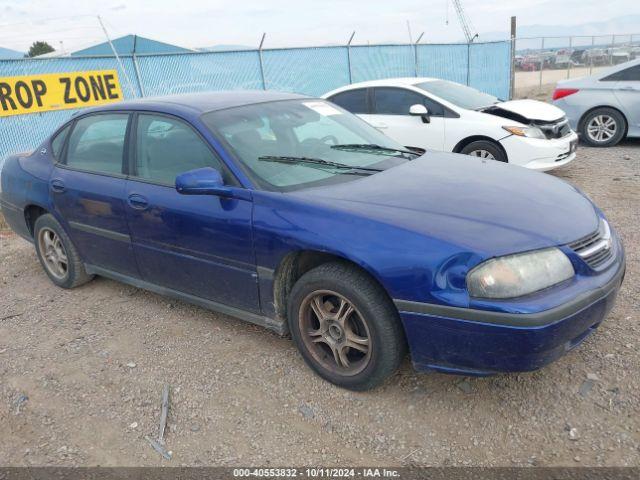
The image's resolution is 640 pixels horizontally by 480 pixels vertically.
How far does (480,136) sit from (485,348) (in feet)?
17.0

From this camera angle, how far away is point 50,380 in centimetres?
326

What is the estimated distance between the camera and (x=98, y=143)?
3990mm

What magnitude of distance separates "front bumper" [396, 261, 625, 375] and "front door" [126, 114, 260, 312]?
41.7 inches

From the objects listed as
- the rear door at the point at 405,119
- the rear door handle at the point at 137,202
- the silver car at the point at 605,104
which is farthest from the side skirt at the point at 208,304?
the silver car at the point at 605,104

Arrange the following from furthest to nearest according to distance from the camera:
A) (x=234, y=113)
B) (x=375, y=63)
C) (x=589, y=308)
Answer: (x=375, y=63), (x=234, y=113), (x=589, y=308)

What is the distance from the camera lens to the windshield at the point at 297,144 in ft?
10.3

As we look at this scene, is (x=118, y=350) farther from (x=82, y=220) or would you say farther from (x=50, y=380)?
(x=82, y=220)

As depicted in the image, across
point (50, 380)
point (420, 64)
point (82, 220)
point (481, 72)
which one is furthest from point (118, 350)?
point (481, 72)

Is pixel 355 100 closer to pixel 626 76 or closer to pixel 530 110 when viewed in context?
pixel 530 110

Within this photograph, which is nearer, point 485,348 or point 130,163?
point 485,348

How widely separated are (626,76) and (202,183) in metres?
8.81

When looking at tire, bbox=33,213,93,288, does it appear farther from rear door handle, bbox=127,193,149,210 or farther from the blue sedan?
rear door handle, bbox=127,193,149,210

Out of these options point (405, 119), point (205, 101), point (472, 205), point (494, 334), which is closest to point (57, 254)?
point (205, 101)

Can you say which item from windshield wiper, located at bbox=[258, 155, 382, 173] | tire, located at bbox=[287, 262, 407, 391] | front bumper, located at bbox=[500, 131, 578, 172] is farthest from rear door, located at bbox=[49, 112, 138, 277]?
front bumper, located at bbox=[500, 131, 578, 172]
